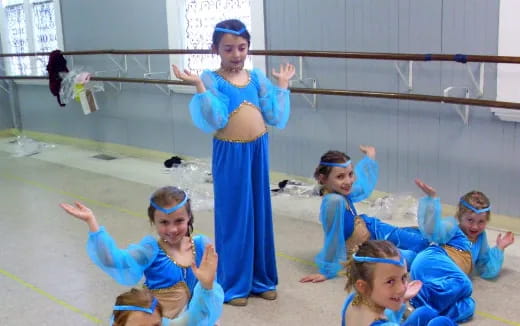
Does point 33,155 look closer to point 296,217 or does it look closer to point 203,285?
point 296,217

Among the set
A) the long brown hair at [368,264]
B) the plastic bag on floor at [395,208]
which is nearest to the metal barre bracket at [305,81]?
the plastic bag on floor at [395,208]

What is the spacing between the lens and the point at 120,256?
203cm

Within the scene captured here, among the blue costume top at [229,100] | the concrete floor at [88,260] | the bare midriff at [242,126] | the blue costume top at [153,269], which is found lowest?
the concrete floor at [88,260]

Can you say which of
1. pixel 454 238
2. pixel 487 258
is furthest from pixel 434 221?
pixel 487 258

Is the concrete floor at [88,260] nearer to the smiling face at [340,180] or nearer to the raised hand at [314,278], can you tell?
the raised hand at [314,278]

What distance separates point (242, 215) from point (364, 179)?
739mm

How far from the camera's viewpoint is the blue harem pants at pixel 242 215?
267cm

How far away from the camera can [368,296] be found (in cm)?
176

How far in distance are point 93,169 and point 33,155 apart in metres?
1.14

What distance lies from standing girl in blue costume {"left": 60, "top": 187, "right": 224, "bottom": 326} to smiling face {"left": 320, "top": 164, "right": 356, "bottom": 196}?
91 centimetres

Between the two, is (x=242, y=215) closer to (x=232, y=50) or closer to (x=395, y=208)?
(x=232, y=50)

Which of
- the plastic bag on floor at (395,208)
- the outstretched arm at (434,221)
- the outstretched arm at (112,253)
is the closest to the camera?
the outstretched arm at (112,253)

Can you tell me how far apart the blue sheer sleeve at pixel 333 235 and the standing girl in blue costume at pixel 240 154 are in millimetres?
291

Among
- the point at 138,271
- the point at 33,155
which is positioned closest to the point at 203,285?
the point at 138,271
